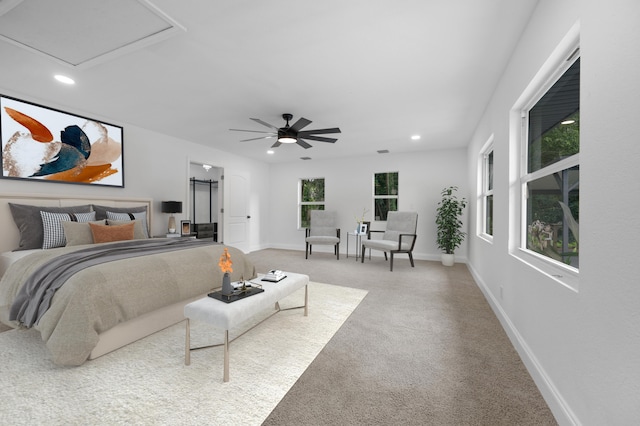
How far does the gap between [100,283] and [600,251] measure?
297cm

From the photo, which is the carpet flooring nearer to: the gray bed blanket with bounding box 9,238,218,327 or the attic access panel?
the gray bed blanket with bounding box 9,238,218,327

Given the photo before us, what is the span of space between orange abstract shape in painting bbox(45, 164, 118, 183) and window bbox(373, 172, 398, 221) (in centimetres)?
526

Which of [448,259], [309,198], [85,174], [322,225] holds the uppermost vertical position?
[85,174]

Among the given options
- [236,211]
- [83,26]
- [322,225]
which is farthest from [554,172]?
[236,211]

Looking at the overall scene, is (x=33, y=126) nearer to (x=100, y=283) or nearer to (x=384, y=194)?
(x=100, y=283)

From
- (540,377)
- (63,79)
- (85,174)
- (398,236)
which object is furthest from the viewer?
(398,236)

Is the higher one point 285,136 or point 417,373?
point 285,136

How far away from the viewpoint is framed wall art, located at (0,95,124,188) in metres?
3.25

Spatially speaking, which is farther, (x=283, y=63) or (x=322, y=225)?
(x=322, y=225)

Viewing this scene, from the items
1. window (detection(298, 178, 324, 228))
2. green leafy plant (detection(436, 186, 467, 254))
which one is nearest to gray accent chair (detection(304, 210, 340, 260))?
window (detection(298, 178, 324, 228))

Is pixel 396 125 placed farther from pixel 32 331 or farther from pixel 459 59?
pixel 32 331

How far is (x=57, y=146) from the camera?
3615 millimetres

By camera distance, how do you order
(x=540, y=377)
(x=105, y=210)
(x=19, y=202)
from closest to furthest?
(x=540, y=377)
(x=19, y=202)
(x=105, y=210)

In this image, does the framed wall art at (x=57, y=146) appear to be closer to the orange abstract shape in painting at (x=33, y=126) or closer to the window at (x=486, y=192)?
the orange abstract shape in painting at (x=33, y=126)
